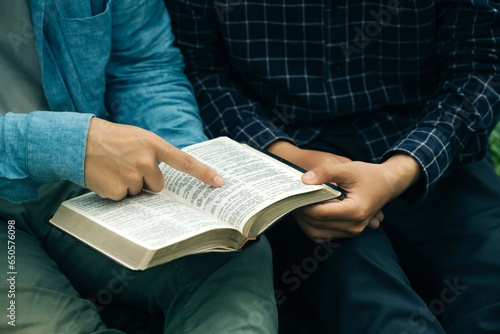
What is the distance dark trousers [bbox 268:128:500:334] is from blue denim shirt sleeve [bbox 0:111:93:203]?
44 cm

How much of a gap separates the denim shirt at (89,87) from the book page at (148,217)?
6 cm

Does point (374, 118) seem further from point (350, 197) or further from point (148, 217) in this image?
point (148, 217)

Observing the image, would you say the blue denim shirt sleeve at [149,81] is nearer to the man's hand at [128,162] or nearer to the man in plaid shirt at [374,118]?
the man in plaid shirt at [374,118]

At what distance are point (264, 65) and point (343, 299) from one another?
20.2 inches

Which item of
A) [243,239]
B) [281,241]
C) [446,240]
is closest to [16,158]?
[243,239]

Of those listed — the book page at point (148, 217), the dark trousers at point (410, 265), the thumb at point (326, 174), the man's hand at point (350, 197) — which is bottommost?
the dark trousers at point (410, 265)

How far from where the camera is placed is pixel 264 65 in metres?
1.03

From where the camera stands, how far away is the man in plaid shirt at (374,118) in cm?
85

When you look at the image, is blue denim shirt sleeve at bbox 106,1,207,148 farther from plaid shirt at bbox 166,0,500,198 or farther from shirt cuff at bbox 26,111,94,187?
shirt cuff at bbox 26,111,94,187

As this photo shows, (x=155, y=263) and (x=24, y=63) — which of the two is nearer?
(x=155, y=263)

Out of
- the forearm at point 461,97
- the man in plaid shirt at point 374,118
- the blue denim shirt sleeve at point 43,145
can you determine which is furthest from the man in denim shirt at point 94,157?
the forearm at point 461,97

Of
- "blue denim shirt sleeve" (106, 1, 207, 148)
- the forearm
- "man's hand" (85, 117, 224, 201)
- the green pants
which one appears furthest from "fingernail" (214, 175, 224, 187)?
the forearm

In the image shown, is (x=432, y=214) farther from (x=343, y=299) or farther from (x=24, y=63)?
(x=24, y=63)

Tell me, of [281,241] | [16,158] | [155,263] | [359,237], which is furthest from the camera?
[281,241]
